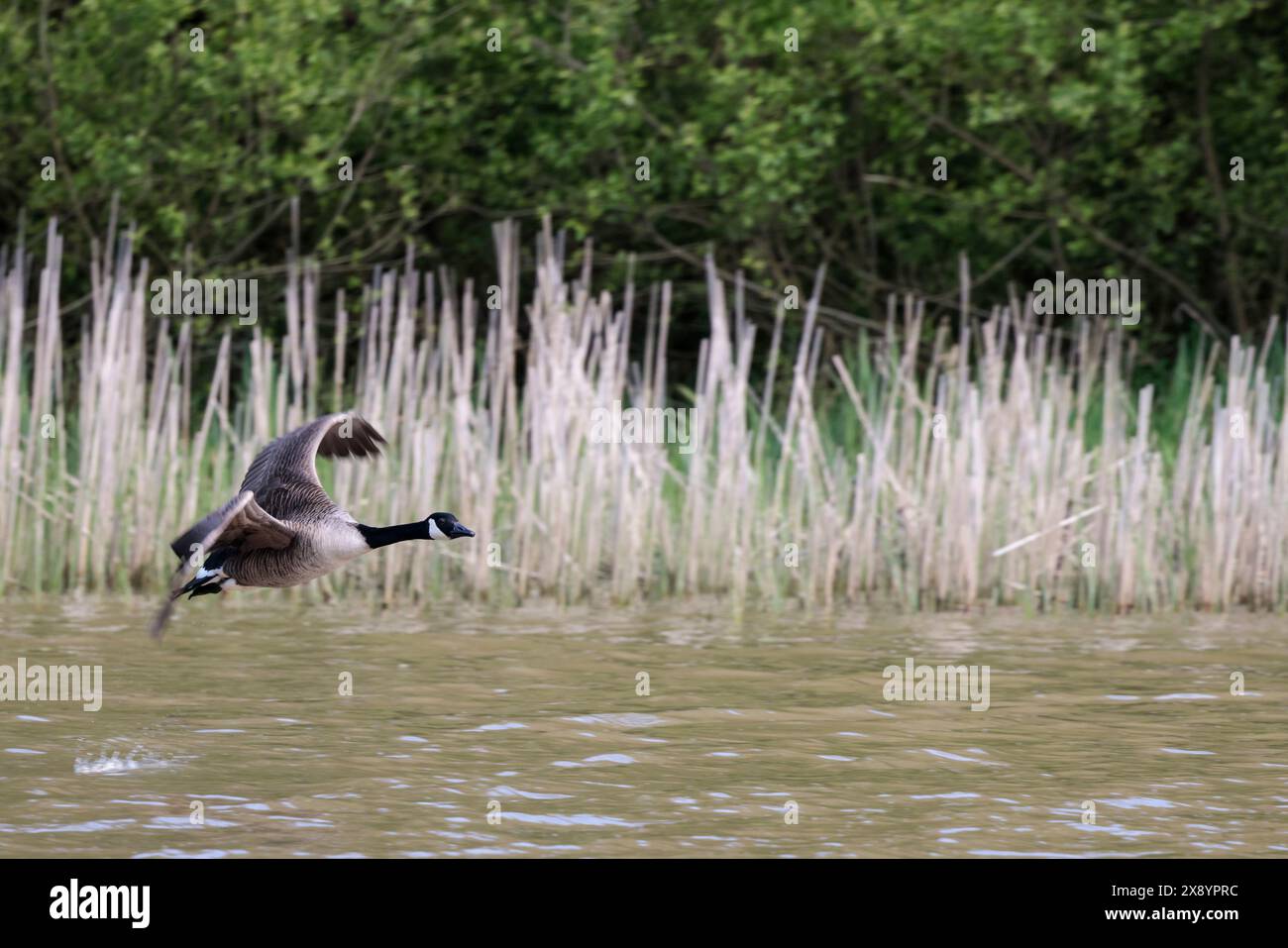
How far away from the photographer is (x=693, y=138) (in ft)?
43.6

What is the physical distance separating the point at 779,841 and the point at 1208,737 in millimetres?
2141

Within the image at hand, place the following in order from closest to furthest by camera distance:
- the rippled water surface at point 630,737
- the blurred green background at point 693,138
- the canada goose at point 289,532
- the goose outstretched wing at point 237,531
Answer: the rippled water surface at point 630,737 < the goose outstretched wing at point 237,531 < the canada goose at point 289,532 < the blurred green background at point 693,138

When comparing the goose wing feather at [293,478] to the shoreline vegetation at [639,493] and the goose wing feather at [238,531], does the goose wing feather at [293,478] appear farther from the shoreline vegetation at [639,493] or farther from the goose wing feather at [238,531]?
the shoreline vegetation at [639,493]

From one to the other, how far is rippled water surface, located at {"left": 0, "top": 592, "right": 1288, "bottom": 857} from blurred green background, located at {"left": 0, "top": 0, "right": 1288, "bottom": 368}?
4940 millimetres

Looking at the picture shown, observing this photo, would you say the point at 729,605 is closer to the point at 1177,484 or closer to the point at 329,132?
the point at 1177,484

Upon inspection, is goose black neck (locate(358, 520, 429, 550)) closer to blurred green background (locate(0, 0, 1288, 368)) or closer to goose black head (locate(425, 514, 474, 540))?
goose black head (locate(425, 514, 474, 540))

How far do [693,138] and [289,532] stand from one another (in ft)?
25.0

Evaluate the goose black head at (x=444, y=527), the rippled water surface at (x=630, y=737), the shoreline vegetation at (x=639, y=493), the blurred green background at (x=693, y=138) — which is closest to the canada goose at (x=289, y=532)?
the goose black head at (x=444, y=527)

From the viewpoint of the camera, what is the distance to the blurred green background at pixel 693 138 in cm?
1291

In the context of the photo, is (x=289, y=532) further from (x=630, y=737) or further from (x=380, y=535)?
(x=630, y=737)

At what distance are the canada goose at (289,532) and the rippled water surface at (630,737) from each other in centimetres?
55

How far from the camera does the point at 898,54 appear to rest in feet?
43.6

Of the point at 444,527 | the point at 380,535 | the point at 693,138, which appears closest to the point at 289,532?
the point at 380,535
